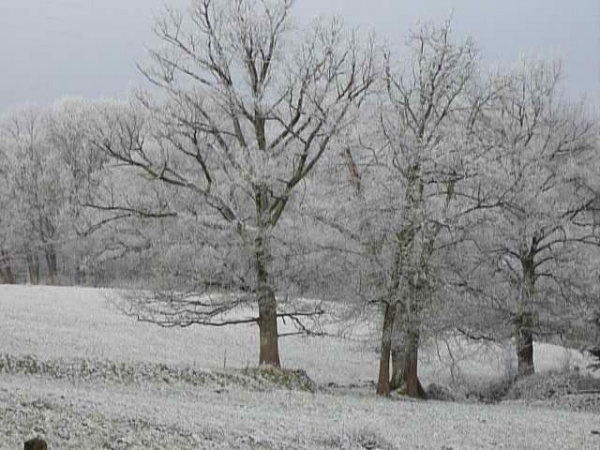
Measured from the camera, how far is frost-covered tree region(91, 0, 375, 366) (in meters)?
21.8

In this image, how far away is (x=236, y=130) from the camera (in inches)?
885

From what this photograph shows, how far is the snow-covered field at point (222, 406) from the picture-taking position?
37.3ft

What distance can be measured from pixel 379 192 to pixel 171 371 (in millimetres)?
6313

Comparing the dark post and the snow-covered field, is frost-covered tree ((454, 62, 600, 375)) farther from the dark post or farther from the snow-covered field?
the dark post

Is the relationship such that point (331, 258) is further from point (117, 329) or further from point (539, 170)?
point (117, 329)

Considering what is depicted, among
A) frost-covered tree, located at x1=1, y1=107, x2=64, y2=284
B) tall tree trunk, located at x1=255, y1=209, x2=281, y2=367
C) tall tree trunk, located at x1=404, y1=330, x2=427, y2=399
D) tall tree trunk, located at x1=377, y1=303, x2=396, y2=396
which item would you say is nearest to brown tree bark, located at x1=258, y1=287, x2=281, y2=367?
tall tree trunk, located at x1=255, y1=209, x2=281, y2=367

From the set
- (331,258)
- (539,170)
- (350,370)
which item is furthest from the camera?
(350,370)

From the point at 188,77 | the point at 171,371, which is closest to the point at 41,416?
the point at 171,371

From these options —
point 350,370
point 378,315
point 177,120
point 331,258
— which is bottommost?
point 350,370

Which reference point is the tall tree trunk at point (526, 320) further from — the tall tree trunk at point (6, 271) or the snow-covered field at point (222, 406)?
the tall tree trunk at point (6, 271)

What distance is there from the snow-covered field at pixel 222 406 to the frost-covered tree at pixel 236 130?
238 centimetres

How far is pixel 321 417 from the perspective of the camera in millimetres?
15719

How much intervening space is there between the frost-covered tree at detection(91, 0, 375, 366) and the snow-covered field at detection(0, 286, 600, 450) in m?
2.38

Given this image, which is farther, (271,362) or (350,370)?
(350,370)
